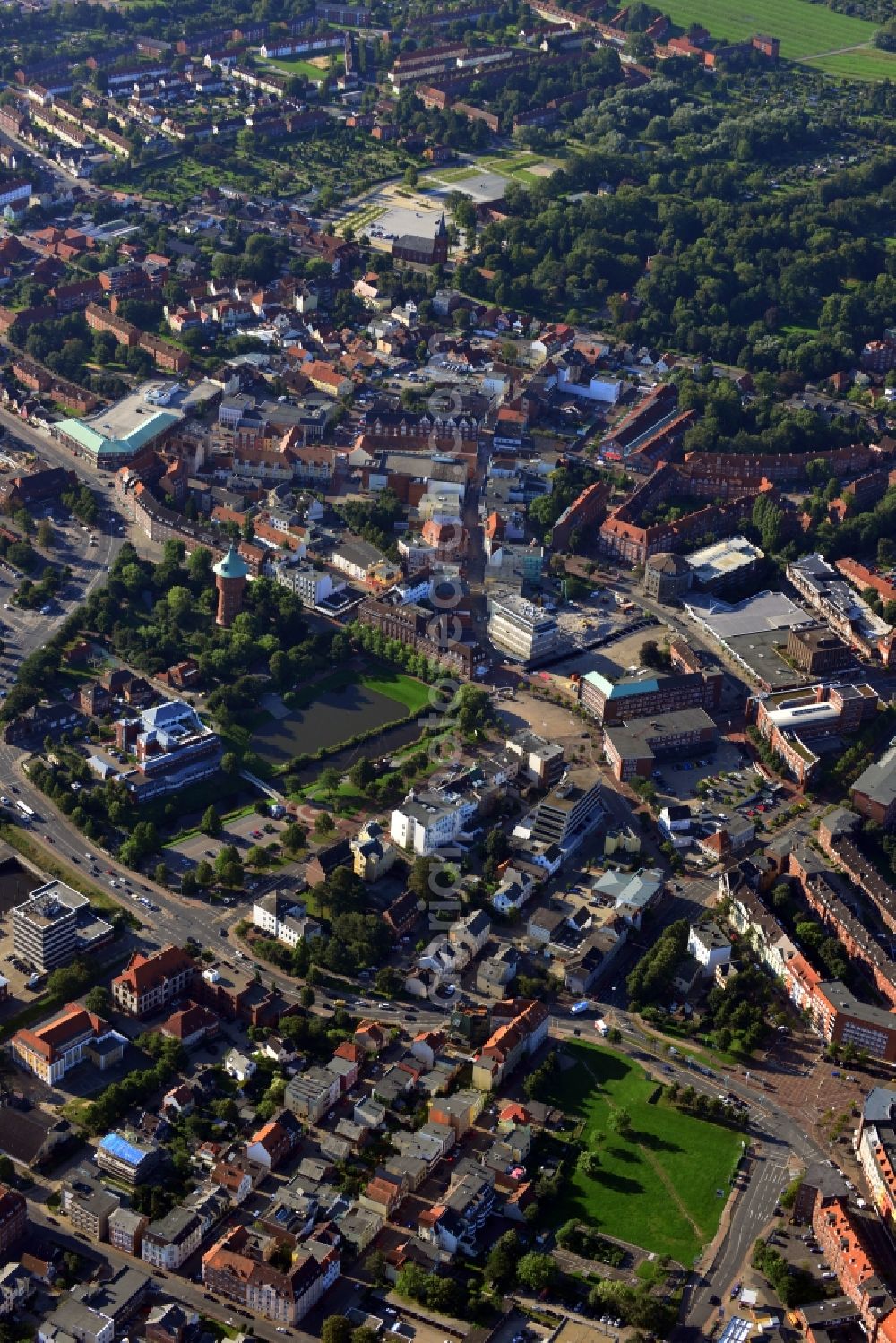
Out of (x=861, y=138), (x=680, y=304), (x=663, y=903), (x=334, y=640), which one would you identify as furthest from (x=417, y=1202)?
(x=861, y=138)

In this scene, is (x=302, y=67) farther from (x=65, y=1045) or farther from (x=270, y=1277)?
(x=270, y=1277)

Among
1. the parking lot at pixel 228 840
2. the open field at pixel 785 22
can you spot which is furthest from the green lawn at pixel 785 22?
the parking lot at pixel 228 840

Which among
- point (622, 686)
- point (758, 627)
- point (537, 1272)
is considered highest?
point (622, 686)

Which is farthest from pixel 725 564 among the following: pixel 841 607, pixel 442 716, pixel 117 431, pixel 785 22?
pixel 785 22

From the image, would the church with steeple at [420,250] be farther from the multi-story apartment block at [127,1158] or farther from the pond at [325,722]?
the multi-story apartment block at [127,1158]

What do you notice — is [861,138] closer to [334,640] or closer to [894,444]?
[894,444]

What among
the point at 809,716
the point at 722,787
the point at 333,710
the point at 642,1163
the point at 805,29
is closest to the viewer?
the point at 642,1163

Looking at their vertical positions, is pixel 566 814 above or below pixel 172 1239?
above
